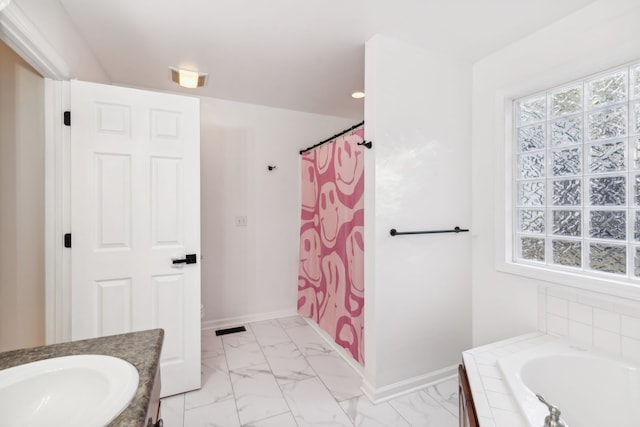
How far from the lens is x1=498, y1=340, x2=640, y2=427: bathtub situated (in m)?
1.22

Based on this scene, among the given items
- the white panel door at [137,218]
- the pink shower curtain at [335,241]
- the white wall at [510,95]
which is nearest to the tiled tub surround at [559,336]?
the white wall at [510,95]

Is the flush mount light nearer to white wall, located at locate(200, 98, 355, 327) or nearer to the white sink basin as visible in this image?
white wall, located at locate(200, 98, 355, 327)

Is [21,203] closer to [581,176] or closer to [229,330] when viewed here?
[229,330]

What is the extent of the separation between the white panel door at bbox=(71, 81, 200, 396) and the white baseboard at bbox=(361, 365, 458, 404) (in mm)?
1127

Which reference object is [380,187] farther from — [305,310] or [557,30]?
[305,310]

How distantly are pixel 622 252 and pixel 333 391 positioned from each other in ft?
5.90

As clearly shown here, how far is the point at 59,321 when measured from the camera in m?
1.59

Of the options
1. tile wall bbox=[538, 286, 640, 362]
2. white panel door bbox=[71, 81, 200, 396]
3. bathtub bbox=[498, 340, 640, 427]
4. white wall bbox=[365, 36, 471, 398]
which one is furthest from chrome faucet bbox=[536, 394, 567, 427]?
white panel door bbox=[71, 81, 200, 396]

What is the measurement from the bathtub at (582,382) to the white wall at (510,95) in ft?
1.27

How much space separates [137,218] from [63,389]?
114cm

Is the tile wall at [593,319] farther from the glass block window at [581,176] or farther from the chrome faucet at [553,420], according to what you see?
the chrome faucet at [553,420]

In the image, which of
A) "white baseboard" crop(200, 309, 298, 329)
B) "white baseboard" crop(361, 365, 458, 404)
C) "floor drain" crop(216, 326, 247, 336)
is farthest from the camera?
"white baseboard" crop(200, 309, 298, 329)

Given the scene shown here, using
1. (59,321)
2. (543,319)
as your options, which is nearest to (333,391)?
(543,319)

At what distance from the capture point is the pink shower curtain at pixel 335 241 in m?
2.13
